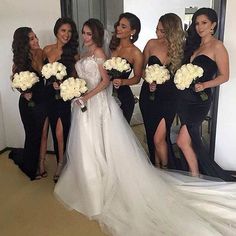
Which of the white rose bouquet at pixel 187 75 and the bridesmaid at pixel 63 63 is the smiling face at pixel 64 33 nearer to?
the bridesmaid at pixel 63 63

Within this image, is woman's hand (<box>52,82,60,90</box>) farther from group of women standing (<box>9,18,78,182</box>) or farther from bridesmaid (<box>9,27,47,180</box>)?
bridesmaid (<box>9,27,47,180</box>)

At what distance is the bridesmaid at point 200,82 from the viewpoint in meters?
2.56

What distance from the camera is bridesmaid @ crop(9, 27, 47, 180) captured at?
2.84m

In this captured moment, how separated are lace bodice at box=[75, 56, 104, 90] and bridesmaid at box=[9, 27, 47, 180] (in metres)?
0.49

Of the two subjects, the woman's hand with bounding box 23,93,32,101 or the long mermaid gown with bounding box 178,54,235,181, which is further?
the woman's hand with bounding box 23,93,32,101

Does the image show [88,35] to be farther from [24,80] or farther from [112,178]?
[112,178]

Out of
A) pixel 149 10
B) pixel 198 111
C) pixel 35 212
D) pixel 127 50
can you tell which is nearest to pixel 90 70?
pixel 127 50

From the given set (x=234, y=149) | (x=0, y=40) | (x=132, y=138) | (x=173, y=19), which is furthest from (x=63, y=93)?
(x=234, y=149)

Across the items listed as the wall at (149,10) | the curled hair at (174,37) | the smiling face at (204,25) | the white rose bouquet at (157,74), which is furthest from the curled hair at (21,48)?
the smiling face at (204,25)

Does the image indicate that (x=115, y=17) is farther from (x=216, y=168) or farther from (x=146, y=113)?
(x=216, y=168)

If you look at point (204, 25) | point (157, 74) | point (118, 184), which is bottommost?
point (118, 184)

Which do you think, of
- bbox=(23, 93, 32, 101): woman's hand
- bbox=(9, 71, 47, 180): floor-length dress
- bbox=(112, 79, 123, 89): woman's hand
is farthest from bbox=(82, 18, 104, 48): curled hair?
bbox=(23, 93, 32, 101): woman's hand

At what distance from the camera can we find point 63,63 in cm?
285

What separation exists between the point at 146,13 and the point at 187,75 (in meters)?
0.93
